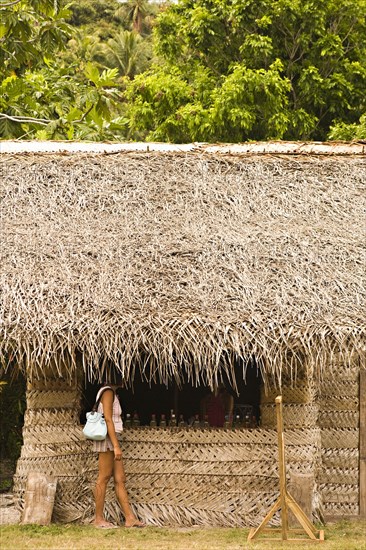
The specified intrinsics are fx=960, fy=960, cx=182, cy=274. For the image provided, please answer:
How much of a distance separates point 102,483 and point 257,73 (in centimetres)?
993

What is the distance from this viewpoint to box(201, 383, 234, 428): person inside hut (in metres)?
9.04

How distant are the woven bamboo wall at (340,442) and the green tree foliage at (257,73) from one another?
814cm

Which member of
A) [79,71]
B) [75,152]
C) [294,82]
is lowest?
[75,152]

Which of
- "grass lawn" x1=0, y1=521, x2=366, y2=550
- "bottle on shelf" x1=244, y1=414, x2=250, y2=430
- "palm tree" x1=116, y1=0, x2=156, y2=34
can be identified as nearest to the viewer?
"grass lawn" x1=0, y1=521, x2=366, y2=550

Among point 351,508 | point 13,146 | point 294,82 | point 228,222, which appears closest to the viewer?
point 351,508

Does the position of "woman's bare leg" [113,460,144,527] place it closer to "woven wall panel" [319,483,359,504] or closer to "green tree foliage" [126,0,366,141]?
"woven wall panel" [319,483,359,504]

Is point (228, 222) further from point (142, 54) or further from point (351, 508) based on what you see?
point (142, 54)

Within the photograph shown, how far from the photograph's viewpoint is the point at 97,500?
8.10m

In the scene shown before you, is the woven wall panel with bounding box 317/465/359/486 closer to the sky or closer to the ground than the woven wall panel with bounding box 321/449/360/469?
closer to the ground

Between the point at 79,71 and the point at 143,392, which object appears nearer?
the point at 143,392

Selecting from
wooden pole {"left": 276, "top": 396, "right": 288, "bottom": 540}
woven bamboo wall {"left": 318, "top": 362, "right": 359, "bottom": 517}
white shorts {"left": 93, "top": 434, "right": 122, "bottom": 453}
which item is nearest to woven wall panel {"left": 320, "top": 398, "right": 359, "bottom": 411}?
woven bamboo wall {"left": 318, "top": 362, "right": 359, "bottom": 517}

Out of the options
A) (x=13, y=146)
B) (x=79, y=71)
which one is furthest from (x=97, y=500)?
(x=79, y=71)

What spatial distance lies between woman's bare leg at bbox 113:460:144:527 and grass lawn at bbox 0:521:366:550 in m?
0.14

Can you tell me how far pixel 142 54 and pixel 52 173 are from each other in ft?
66.7
